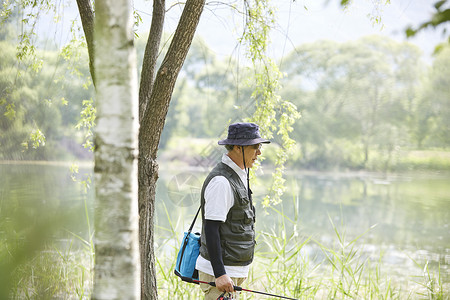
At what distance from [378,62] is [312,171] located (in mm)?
6988

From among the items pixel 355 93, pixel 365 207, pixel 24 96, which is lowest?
pixel 365 207

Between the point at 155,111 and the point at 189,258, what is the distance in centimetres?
78

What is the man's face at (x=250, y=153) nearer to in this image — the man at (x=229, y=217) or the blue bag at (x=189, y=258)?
the man at (x=229, y=217)

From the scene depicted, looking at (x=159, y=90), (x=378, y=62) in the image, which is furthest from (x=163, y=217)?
(x=378, y=62)

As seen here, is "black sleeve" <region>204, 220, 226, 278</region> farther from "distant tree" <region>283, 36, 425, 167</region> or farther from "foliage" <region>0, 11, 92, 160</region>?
"distant tree" <region>283, 36, 425, 167</region>

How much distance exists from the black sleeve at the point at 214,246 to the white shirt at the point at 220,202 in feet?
0.11

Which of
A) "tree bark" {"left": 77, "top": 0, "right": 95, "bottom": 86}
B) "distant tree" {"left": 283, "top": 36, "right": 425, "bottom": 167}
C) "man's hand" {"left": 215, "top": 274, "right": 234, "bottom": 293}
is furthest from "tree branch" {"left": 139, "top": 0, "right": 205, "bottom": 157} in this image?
"distant tree" {"left": 283, "top": 36, "right": 425, "bottom": 167}

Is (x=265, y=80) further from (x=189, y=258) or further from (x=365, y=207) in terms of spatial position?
(x=365, y=207)

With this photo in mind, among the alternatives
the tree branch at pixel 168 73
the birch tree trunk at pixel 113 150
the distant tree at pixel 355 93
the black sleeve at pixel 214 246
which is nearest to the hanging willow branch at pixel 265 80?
the tree branch at pixel 168 73

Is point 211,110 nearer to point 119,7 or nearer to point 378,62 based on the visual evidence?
point 378,62

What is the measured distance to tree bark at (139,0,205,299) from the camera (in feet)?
7.73

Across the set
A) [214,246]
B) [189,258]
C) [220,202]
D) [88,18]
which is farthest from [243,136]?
[88,18]

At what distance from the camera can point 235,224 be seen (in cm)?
190

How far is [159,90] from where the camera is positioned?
2365 millimetres
